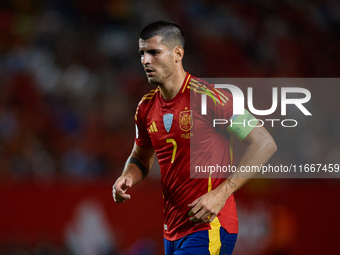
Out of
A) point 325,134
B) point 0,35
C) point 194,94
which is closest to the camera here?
point 194,94

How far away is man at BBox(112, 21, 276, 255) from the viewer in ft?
8.96

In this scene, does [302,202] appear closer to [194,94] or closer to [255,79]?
[255,79]

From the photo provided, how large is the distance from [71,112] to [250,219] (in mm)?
2921

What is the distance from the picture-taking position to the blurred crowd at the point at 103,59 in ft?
19.6

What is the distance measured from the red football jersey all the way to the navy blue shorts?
3 centimetres

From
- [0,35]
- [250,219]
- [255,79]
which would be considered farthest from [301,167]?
[0,35]

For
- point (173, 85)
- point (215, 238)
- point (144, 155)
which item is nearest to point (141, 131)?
point (144, 155)

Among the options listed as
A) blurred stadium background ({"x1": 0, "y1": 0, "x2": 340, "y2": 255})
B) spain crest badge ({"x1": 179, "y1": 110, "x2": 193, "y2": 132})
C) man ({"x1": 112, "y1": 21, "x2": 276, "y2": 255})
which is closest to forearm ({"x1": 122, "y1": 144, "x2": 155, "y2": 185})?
man ({"x1": 112, "y1": 21, "x2": 276, "y2": 255})

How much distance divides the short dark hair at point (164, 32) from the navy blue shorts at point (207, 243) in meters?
1.20

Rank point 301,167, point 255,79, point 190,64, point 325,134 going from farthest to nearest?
1. point 190,64
2. point 255,79
3. point 325,134
4. point 301,167

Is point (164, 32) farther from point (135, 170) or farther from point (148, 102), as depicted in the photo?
point (135, 170)

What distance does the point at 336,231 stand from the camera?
14.9 ft

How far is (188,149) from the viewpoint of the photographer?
9.25 feet

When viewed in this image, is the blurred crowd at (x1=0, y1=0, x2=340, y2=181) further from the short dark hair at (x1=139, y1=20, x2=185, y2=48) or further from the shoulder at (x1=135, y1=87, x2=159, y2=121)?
the short dark hair at (x1=139, y1=20, x2=185, y2=48)
